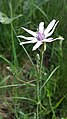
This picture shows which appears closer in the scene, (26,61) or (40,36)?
(40,36)

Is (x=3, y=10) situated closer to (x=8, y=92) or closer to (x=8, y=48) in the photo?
(x=8, y=48)

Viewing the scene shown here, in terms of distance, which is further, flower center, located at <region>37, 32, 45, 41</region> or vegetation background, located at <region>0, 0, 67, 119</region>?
vegetation background, located at <region>0, 0, 67, 119</region>

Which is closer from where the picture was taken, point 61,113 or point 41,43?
point 41,43

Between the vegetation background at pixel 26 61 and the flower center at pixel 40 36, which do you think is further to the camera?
the vegetation background at pixel 26 61

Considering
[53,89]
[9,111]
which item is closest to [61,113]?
Answer: [53,89]

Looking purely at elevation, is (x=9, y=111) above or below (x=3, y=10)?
below

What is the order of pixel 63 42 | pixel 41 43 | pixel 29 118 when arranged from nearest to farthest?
pixel 41 43 → pixel 29 118 → pixel 63 42

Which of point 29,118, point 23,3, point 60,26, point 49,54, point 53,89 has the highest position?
point 23,3

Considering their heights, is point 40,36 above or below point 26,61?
below
